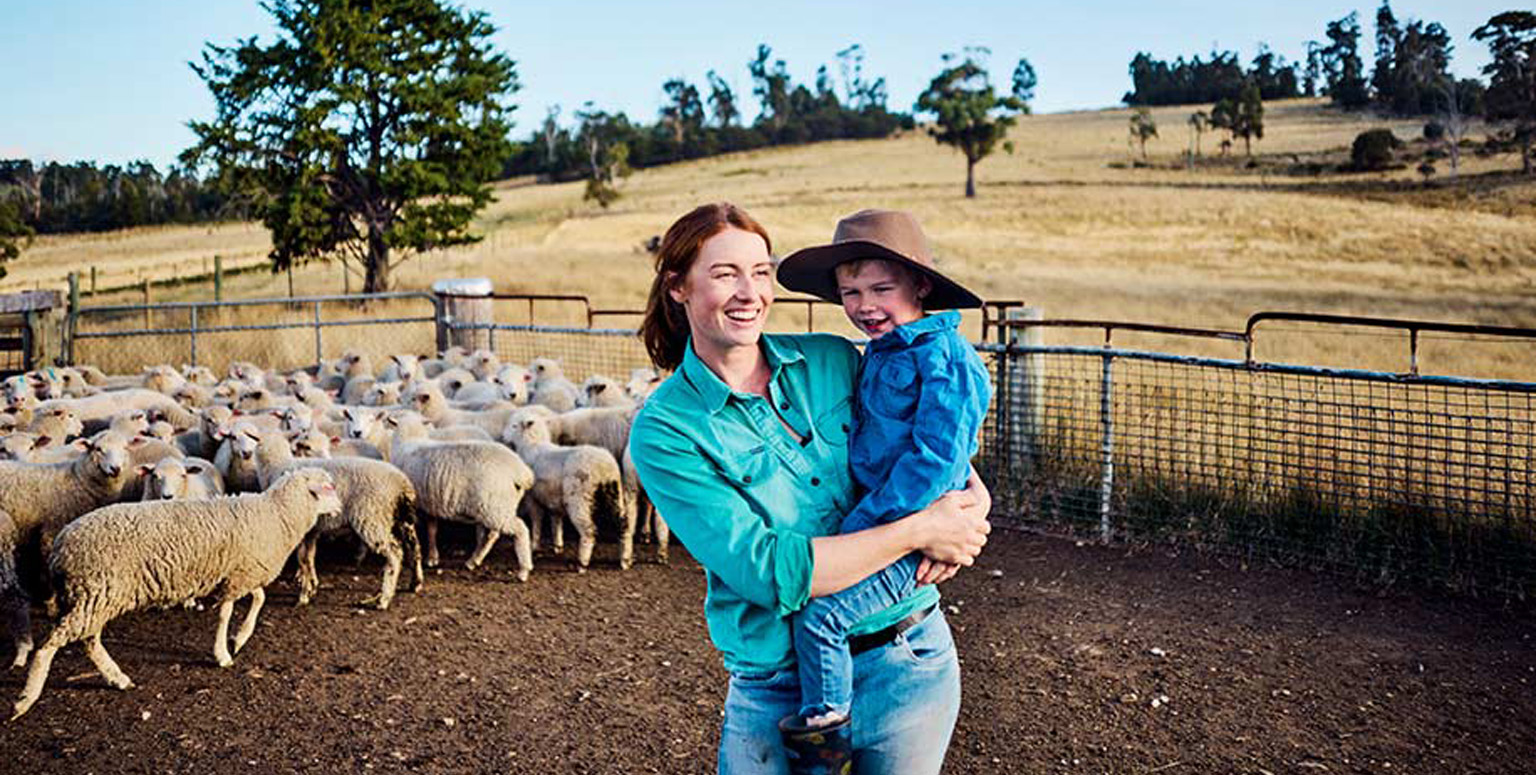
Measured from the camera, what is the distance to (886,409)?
8.71 feet

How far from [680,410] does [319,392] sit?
1024 centimetres

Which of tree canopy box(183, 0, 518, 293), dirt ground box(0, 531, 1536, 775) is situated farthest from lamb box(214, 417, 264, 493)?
tree canopy box(183, 0, 518, 293)

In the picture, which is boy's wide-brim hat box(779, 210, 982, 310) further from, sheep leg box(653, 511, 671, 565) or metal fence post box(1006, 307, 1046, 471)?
metal fence post box(1006, 307, 1046, 471)

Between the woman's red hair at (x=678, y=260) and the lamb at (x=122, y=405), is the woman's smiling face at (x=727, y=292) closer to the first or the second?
the woman's red hair at (x=678, y=260)

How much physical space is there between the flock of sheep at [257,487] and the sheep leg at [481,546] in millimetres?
21

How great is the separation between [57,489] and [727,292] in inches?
265

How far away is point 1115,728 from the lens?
18.3 feet

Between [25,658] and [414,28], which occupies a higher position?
[414,28]

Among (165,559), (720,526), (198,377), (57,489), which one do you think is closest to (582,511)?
(165,559)

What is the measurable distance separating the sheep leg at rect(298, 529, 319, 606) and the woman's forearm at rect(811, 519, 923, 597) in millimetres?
6317

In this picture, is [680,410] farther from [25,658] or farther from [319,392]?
[319,392]

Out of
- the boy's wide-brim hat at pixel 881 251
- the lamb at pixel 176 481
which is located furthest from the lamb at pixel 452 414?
the boy's wide-brim hat at pixel 881 251

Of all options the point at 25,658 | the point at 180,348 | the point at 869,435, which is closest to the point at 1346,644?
the point at 869,435

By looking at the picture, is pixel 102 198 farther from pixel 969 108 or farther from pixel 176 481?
pixel 176 481
